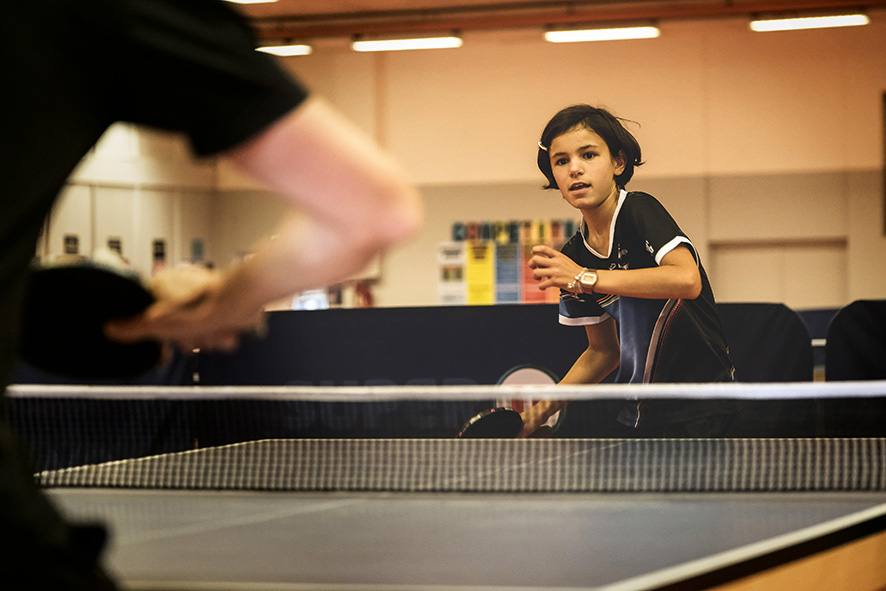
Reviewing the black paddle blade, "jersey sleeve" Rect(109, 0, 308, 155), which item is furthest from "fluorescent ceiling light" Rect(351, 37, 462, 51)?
"jersey sleeve" Rect(109, 0, 308, 155)

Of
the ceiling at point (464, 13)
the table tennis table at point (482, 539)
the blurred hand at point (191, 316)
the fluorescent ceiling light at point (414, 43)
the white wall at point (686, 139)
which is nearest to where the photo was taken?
the blurred hand at point (191, 316)

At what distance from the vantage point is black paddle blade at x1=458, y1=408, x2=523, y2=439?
4289mm

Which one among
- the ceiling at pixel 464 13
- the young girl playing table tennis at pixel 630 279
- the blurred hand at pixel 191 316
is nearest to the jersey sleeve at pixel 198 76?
the blurred hand at pixel 191 316

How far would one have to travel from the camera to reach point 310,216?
78cm

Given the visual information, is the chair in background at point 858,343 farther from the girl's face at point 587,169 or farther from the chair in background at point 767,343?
the girl's face at point 587,169

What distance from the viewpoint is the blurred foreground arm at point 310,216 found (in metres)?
0.71

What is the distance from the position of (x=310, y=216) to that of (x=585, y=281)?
11.6ft

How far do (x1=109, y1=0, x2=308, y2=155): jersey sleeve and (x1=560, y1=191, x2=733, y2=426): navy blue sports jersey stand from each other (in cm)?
367

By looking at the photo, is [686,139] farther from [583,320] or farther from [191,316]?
[191,316]

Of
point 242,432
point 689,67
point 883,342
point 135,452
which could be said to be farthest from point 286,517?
point 689,67

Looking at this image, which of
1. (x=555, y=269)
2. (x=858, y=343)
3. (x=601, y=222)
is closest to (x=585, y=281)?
(x=555, y=269)

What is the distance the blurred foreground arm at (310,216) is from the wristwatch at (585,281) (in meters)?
3.37

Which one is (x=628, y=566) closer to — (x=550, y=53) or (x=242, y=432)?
(x=242, y=432)

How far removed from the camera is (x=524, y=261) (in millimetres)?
12852
